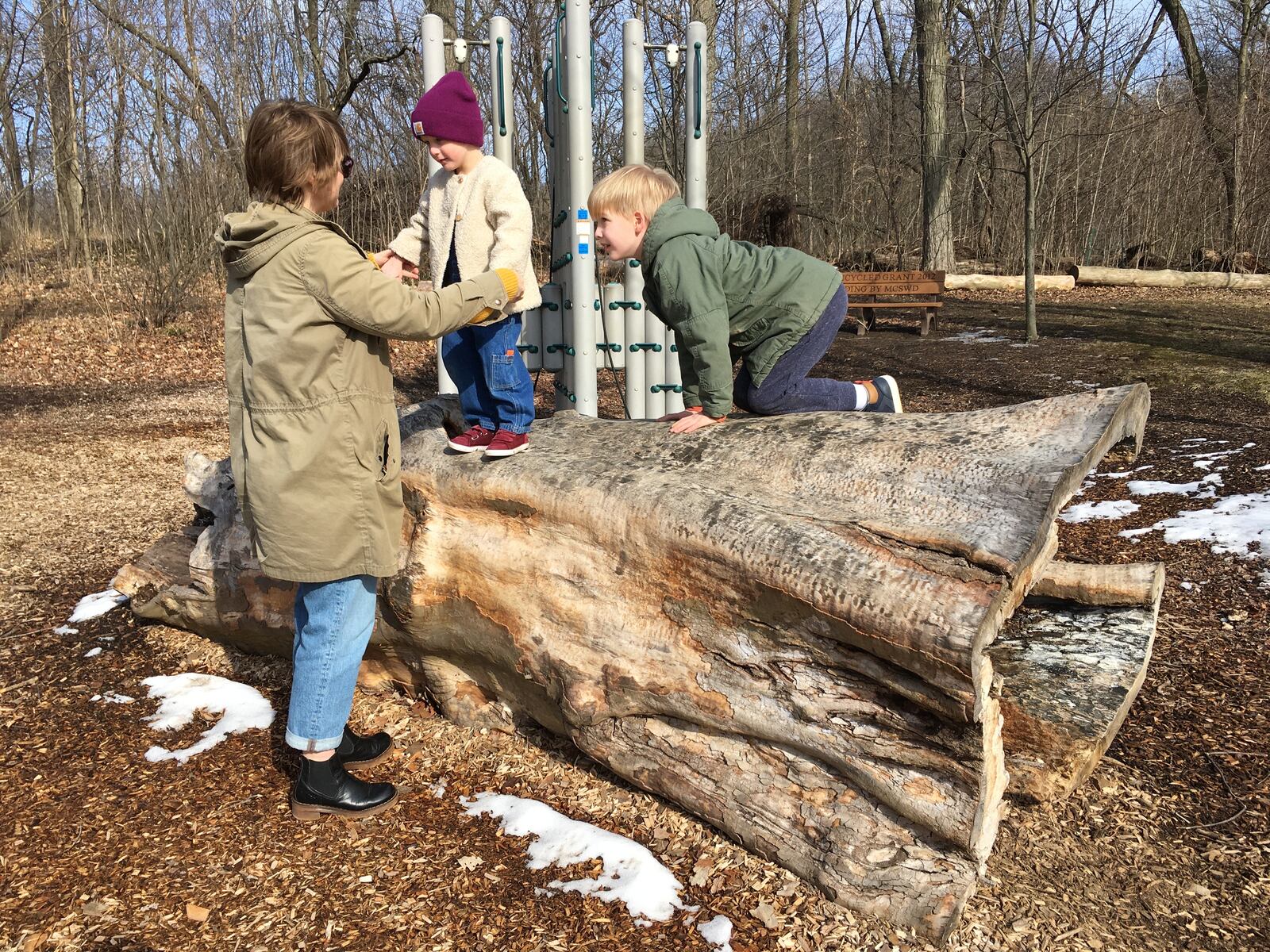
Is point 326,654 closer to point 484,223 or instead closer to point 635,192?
point 484,223

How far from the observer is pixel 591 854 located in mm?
2332

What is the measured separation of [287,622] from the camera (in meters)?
3.26

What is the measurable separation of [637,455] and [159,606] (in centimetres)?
222

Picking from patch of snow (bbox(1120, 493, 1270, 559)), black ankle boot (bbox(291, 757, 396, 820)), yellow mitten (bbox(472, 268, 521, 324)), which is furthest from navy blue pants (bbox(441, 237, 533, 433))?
patch of snow (bbox(1120, 493, 1270, 559))

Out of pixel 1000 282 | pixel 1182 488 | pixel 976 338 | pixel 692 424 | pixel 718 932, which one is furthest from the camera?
pixel 1000 282

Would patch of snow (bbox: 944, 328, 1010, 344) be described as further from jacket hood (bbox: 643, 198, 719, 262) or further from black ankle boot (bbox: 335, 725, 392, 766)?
black ankle boot (bbox: 335, 725, 392, 766)

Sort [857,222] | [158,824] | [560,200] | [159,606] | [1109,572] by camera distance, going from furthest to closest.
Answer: [857,222]
[560,200]
[159,606]
[1109,572]
[158,824]

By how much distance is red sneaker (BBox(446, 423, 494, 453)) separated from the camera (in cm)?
294

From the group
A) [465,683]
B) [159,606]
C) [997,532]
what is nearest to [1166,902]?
[997,532]

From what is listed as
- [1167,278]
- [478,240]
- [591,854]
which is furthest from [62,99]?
[1167,278]

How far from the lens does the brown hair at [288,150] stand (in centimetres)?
215

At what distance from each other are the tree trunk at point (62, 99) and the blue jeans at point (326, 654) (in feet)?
39.1

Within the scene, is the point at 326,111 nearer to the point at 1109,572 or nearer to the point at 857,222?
the point at 1109,572

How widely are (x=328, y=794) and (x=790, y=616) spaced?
4.41 feet
